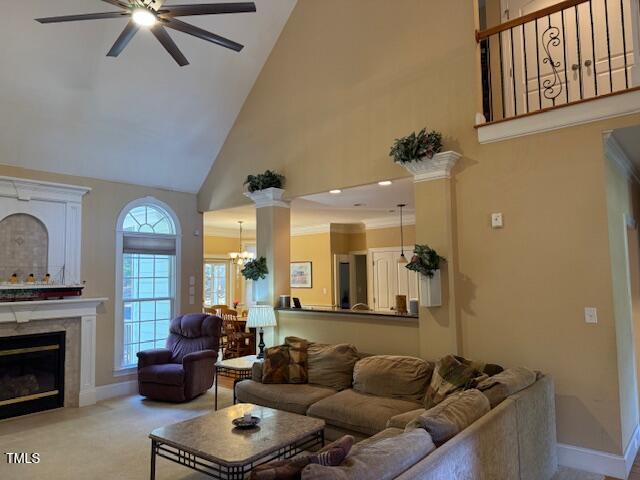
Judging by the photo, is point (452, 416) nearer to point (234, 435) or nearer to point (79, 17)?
point (234, 435)

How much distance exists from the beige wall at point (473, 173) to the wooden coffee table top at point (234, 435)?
173 cm

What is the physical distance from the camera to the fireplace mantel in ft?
16.5

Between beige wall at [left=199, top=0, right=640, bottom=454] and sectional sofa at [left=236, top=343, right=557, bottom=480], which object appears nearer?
sectional sofa at [left=236, top=343, right=557, bottom=480]

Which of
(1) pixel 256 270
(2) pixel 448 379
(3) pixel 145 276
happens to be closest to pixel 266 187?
(1) pixel 256 270

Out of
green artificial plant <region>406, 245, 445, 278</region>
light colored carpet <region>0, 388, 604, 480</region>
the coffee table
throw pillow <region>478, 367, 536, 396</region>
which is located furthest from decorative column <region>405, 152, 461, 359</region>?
the coffee table

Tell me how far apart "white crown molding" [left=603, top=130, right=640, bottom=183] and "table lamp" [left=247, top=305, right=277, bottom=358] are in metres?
3.76

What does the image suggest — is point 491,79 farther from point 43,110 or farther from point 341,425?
point 43,110

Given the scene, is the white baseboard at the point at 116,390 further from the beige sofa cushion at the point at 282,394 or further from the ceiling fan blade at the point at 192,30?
the ceiling fan blade at the point at 192,30

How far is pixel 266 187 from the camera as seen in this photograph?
5590 millimetres

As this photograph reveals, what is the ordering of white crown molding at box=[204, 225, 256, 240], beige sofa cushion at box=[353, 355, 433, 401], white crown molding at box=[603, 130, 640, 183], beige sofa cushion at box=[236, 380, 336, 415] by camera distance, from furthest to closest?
white crown molding at box=[204, 225, 256, 240] < beige sofa cushion at box=[236, 380, 336, 415] < beige sofa cushion at box=[353, 355, 433, 401] < white crown molding at box=[603, 130, 640, 183]

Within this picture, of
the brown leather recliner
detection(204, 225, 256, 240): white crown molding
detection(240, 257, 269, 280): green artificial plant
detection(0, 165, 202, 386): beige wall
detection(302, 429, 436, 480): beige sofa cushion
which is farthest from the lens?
detection(204, 225, 256, 240): white crown molding

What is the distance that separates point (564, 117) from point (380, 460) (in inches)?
123

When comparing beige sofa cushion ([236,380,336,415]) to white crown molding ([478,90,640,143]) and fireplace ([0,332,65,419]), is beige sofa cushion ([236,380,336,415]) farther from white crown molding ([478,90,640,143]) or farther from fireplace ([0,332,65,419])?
white crown molding ([478,90,640,143])

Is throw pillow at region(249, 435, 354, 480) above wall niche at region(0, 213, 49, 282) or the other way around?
the other way around
